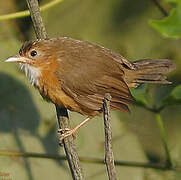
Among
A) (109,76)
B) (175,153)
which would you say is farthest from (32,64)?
(175,153)

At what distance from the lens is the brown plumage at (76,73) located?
167 inches

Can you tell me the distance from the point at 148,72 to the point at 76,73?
0.64 metres

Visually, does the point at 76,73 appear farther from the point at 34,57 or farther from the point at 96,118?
the point at 96,118

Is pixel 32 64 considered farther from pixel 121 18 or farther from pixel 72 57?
pixel 121 18

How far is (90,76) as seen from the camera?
4301mm

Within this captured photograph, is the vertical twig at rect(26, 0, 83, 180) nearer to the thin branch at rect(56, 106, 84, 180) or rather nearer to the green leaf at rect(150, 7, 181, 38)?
the thin branch at rect(56, 106, 84, 180)

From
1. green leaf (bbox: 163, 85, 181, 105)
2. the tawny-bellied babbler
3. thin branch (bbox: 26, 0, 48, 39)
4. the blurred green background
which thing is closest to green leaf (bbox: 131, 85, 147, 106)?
the tawny-bellied babbler

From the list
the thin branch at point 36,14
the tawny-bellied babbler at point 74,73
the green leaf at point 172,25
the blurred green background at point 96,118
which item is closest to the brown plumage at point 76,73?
the tawny-bellied babbler at point 74,73

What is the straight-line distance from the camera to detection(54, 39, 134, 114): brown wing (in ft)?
14.0

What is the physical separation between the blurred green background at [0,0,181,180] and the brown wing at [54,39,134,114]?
5.13 ft

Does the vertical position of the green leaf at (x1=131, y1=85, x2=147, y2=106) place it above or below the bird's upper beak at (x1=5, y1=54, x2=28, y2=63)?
below

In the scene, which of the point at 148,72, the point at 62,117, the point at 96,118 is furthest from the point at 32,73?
the point at 96,118

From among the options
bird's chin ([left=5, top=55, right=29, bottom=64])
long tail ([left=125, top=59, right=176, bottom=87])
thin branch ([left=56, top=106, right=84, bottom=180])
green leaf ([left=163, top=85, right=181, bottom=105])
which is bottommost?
thin branch ([left=56, top=106, right=84, bottom=180])

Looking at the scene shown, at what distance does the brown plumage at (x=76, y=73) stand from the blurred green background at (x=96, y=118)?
1.57 meters
